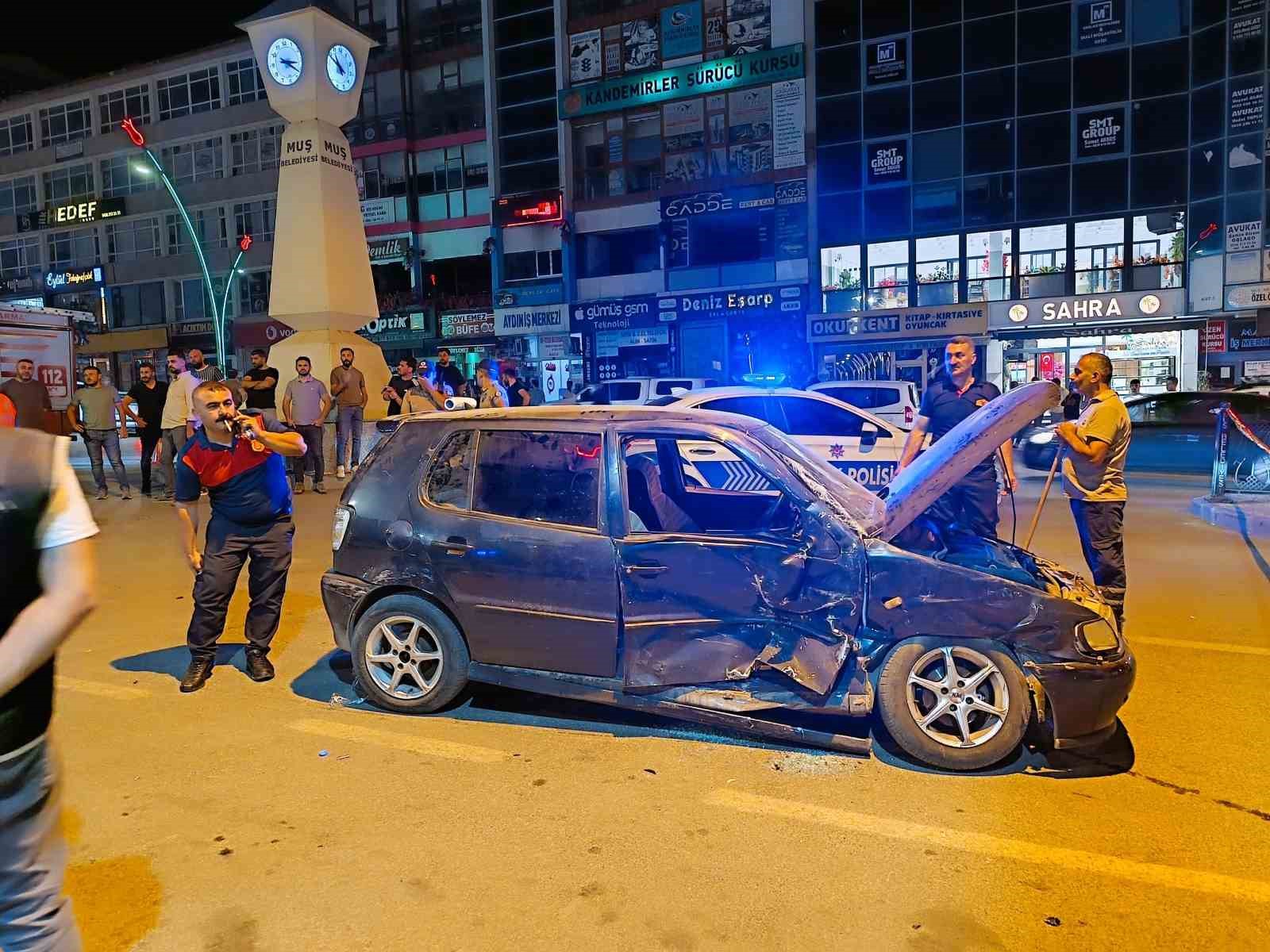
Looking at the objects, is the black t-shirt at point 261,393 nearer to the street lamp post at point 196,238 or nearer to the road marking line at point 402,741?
the street lamp post at point 196,238

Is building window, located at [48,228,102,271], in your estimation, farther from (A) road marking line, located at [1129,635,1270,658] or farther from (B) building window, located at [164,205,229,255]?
(A) road marking line, located at [1129,635,1270,658]

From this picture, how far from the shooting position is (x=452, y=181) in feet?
126

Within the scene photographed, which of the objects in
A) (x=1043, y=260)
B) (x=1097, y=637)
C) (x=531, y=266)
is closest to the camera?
(x=1097, y=637)

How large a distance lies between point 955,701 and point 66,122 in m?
58.9

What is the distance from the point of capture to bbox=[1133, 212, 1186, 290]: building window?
27.9 meters

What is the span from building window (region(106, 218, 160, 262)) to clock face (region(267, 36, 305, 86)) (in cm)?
3516

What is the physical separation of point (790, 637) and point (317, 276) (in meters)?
14.0

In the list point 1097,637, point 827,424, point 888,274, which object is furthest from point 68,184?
point 1097,637

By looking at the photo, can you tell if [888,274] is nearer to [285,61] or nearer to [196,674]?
[285,61]

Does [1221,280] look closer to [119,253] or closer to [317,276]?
[317,276]

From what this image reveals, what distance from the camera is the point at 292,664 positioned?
18.1ft

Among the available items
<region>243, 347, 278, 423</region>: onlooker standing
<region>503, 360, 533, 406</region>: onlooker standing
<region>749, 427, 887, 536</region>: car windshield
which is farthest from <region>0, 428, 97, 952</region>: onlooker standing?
<region>243, 347, 278, 423</region>: onlooker standing

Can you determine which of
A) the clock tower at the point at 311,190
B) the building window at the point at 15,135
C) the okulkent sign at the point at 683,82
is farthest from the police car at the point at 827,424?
the building window at the point at 15,135

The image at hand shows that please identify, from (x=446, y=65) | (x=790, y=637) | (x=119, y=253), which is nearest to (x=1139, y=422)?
(x=790, y=637)
